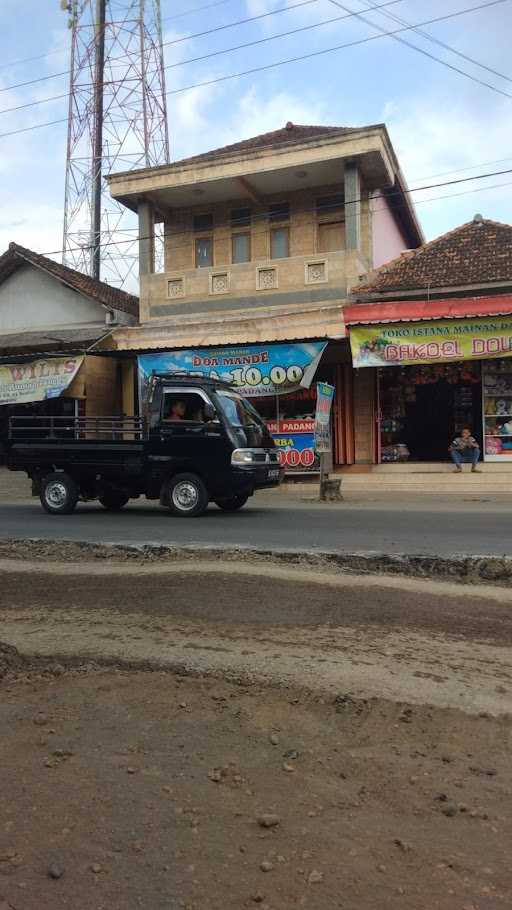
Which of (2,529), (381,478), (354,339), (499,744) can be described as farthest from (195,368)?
(499,744)

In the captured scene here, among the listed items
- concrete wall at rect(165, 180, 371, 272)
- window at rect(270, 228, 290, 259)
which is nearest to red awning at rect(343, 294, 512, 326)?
concrete wall at rect(165, 180, 371, 272)

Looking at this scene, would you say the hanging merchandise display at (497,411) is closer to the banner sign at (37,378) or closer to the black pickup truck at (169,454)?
the black pickup truck at (169,454)

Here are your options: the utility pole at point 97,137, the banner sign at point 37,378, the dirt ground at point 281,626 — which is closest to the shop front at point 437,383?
the banner sign at point 37,378

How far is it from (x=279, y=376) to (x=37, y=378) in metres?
6.76

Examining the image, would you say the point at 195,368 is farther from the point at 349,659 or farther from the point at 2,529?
the point at 349,659

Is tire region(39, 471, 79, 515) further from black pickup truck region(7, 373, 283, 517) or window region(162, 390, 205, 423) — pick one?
window region(162, 390, 205, 423)

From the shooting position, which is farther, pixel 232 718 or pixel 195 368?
pixel 195 368

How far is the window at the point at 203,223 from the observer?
69.1 feet

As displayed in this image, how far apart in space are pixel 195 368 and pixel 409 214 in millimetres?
9900

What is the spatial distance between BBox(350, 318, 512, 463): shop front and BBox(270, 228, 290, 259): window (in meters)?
4.41

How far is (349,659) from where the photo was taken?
4512mm

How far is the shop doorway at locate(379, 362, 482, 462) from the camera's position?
695 inches

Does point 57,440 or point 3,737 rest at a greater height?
point 57,440

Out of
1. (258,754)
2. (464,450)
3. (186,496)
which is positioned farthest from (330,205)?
(258,754)
